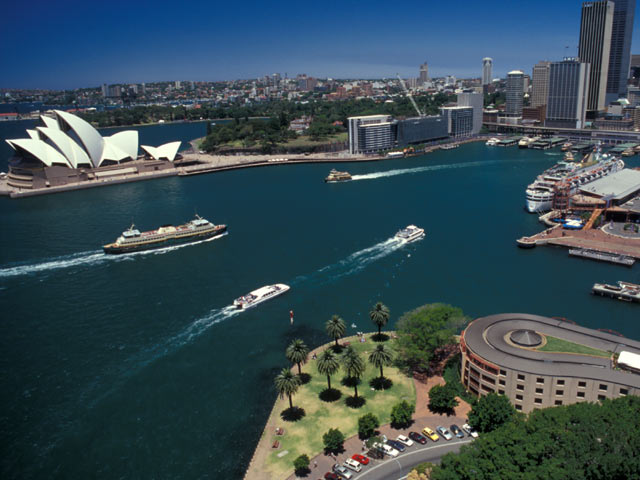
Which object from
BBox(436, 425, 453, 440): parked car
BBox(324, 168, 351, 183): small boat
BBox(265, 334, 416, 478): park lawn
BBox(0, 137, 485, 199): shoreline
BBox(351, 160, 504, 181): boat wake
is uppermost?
BBox(0, 137, 485, 199): shoreline

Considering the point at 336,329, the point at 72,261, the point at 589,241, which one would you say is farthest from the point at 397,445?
the point at 72,261

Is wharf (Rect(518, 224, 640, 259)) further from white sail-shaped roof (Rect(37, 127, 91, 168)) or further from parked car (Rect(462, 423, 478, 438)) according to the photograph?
white sail-shaped roof (Rect(37, 127, 91, 168))

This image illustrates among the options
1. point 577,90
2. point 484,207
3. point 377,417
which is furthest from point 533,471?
point 577,90

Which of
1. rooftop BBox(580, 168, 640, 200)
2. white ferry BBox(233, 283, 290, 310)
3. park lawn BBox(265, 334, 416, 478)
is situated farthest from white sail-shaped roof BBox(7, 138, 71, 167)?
rooftop BBox(580, 168, 640, 200)

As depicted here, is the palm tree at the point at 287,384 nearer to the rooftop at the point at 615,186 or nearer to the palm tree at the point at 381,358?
the palm tree at the point at 381,358

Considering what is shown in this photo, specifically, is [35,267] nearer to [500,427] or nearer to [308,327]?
[308,327]

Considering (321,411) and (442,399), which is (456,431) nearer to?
(442,399)

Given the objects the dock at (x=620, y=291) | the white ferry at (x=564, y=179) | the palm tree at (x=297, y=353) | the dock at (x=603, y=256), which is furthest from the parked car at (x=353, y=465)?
the white ferry at (x=564, y=179)
